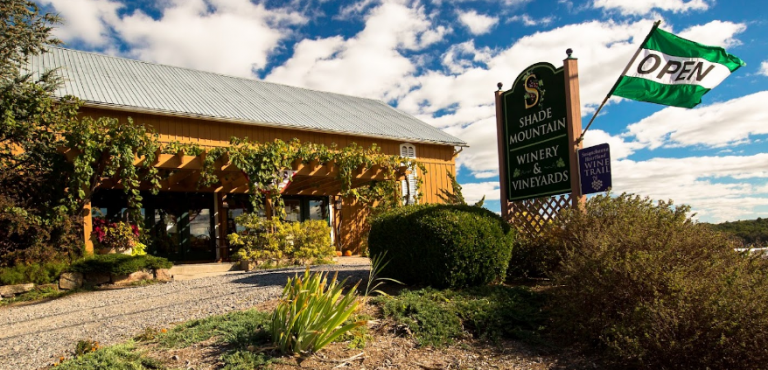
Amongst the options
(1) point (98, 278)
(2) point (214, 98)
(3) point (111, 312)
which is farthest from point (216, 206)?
(3) point (111, 312)

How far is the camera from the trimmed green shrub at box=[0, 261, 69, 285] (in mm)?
8055

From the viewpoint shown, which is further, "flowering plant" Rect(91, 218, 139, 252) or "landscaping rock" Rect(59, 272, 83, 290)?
"flowering plant" Rect(91, 218, 139, 252)

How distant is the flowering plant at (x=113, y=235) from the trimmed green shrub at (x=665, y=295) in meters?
8.42

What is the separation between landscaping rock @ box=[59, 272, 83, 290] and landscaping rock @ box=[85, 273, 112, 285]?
4.8 inches

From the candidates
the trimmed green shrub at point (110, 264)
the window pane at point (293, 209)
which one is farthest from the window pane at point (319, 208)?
the trimmed green shrub at point (110, 264)

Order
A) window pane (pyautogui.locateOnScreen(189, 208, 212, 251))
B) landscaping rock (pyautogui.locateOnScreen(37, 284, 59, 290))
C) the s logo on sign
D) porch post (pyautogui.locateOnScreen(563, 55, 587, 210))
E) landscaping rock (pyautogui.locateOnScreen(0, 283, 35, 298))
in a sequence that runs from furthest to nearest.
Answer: window pane (pyautogui.locateOnScreen(189, 208, 212, 251)), landscaping rock (pyautogui.locateOnScreen(37, 284, 59, 290)), landscaping rock (pyautogui.locateOnScreen(0, 283, 35, 298)), the s logo on sign, porch post (pyautogui.locateOnScreen(563, 55, 587, 210))

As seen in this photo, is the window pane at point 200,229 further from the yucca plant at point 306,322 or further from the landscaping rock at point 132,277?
the yucca plant at point 306,322

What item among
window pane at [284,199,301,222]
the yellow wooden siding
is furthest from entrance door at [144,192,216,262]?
window pane at [284,199,301,222]

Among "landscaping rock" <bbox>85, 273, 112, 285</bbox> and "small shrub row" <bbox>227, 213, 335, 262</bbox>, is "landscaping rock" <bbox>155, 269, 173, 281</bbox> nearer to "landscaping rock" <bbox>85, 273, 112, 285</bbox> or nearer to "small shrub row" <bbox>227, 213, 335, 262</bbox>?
"landscaping rock" <bbox>85, 273, 112, 285</bbox>

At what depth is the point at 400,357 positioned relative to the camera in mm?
4141

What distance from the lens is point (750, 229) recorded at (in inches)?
270

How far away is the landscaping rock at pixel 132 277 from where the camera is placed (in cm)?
873

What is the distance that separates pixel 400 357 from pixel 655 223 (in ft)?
9.69

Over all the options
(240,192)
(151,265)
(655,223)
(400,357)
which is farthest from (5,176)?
(655,223)
